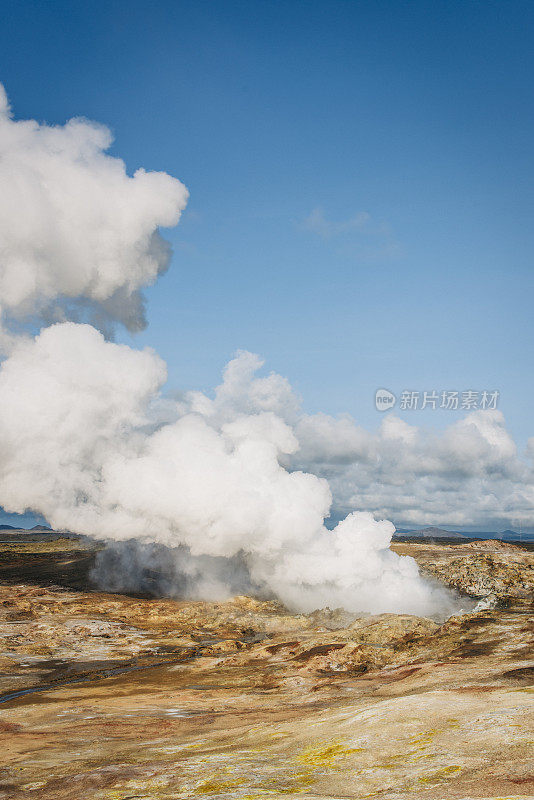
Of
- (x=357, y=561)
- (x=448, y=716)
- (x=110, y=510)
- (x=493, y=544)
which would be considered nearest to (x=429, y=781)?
(x=448, y=716)

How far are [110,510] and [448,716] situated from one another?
5922cm

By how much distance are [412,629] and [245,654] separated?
15.9m

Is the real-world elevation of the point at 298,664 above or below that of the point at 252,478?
below

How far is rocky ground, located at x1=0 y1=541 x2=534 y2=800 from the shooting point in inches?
565

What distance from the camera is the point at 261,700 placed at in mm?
32469

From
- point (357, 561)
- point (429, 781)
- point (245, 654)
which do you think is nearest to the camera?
point (429, 781)

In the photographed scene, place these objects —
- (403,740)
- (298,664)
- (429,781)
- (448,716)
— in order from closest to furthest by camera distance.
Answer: (429,781), (403,740), (448,716), (298,664)

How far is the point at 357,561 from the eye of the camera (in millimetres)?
66875

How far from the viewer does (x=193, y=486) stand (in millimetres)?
68500

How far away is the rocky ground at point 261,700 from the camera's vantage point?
14.4 meters

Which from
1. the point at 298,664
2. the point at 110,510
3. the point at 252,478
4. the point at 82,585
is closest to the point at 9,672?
the point at 298,664

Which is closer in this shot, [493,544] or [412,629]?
[412,629]

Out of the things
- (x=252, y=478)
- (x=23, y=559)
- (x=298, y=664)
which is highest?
(x=252, y=478)

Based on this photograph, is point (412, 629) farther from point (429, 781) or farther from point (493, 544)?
point (493, 544)
